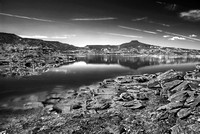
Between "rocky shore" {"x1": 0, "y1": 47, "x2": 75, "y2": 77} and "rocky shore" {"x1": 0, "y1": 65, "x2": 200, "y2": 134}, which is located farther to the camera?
"rocky shore" {"x1": 0, "y1": 47, "x2": 75, "y2": 77}

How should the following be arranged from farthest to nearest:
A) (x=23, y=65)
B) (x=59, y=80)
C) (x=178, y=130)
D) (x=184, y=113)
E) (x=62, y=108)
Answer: (x=23, y=65) < (x=59, y=80) < (x=62, y=108) < (x=184, y=113) < (x=178, y=130)

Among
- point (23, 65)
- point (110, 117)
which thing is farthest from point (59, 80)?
point (23, 65)

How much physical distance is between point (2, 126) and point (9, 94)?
78.8ft

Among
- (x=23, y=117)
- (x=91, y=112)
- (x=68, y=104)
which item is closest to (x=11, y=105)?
(x=23, y=117)

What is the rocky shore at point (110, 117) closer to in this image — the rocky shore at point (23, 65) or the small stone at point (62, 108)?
the small stone at point (62, 108)

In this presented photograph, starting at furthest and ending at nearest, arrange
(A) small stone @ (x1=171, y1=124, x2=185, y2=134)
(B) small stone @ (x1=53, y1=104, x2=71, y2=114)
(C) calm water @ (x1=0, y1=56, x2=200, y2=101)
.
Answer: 1. (C) calm water @ (x1=0, y1=56, x2=200, y2=101)
2. (B) small stone @ (x1=53, y1=104, x2=71, y2=114)
3. (A) small stone @ (x1=171, y1=124, x2=185, y2=134)

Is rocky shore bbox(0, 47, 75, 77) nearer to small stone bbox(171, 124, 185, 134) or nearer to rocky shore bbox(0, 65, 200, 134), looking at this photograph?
rocky shore bbox(0, 65, 200, 134)

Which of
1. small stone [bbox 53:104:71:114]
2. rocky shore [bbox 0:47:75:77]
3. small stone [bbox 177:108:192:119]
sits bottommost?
small stone [bbox 53:104:71:114]

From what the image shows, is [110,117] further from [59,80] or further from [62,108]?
[59,80]

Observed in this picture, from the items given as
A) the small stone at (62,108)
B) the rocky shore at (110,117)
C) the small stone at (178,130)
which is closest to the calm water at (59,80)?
the rocky shore at (110,117)

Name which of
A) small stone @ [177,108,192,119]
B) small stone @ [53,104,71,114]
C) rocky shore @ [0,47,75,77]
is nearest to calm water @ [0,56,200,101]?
rocky shore @ [0,47,75,77]

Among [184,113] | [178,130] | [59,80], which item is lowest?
[59,80]

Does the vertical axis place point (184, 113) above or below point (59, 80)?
above

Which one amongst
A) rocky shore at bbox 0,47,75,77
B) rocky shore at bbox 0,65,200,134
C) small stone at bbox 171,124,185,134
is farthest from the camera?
rocky shore at bbox 0,47,75,77
